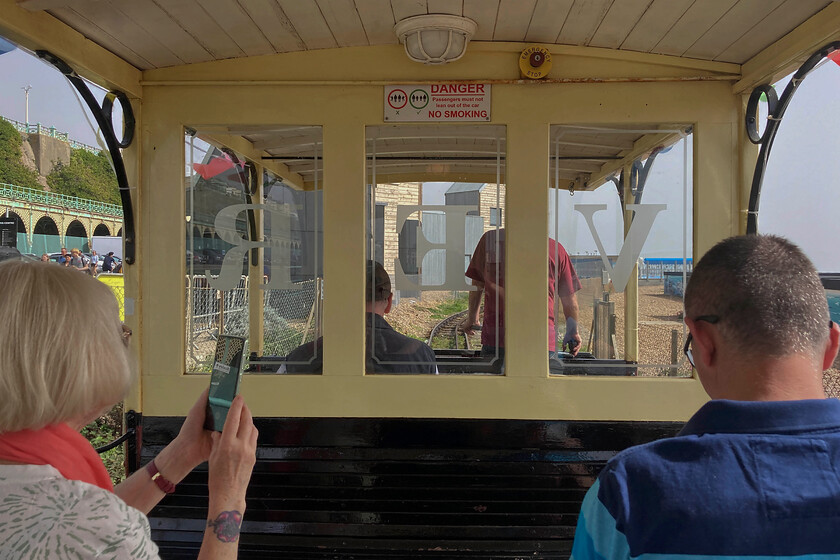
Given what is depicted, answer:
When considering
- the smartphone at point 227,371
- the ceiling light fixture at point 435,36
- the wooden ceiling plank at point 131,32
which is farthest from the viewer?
the ceiling light fixture at point 435,36

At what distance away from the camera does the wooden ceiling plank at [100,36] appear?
226 cm

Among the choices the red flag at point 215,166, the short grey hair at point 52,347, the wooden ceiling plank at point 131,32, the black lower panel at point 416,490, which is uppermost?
the wooden ceiling plank at point 131,32

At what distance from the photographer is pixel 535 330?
2791 millimetres

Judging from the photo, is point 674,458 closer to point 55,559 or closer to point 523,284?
point 55,559

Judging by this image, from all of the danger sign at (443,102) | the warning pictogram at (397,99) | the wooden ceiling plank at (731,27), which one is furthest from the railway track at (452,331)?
the wooden ceiling plank at (731,27)

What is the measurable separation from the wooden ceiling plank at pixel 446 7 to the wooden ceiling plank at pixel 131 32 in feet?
4.17

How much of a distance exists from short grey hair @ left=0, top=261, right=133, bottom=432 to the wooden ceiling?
1609mm

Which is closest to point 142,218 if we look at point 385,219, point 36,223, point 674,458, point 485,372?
point 385,219

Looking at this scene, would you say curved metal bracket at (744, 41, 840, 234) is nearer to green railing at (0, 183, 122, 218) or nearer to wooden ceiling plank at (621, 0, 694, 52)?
wooden ceiling plank at (621, 0, 694, 52)

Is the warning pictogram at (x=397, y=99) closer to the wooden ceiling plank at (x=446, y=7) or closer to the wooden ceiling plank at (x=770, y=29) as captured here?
the wooden ceiling plank at (x=446, y=7)

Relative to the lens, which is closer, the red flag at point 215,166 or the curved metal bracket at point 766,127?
the curved metal bracket at point 766,127

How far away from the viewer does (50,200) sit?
135 feet

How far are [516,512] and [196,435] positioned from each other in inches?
71.3

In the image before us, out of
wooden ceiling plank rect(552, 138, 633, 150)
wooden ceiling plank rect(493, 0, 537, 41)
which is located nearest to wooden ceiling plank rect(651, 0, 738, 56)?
wooden ceiling plank rect(552, 138, 633, 150)
